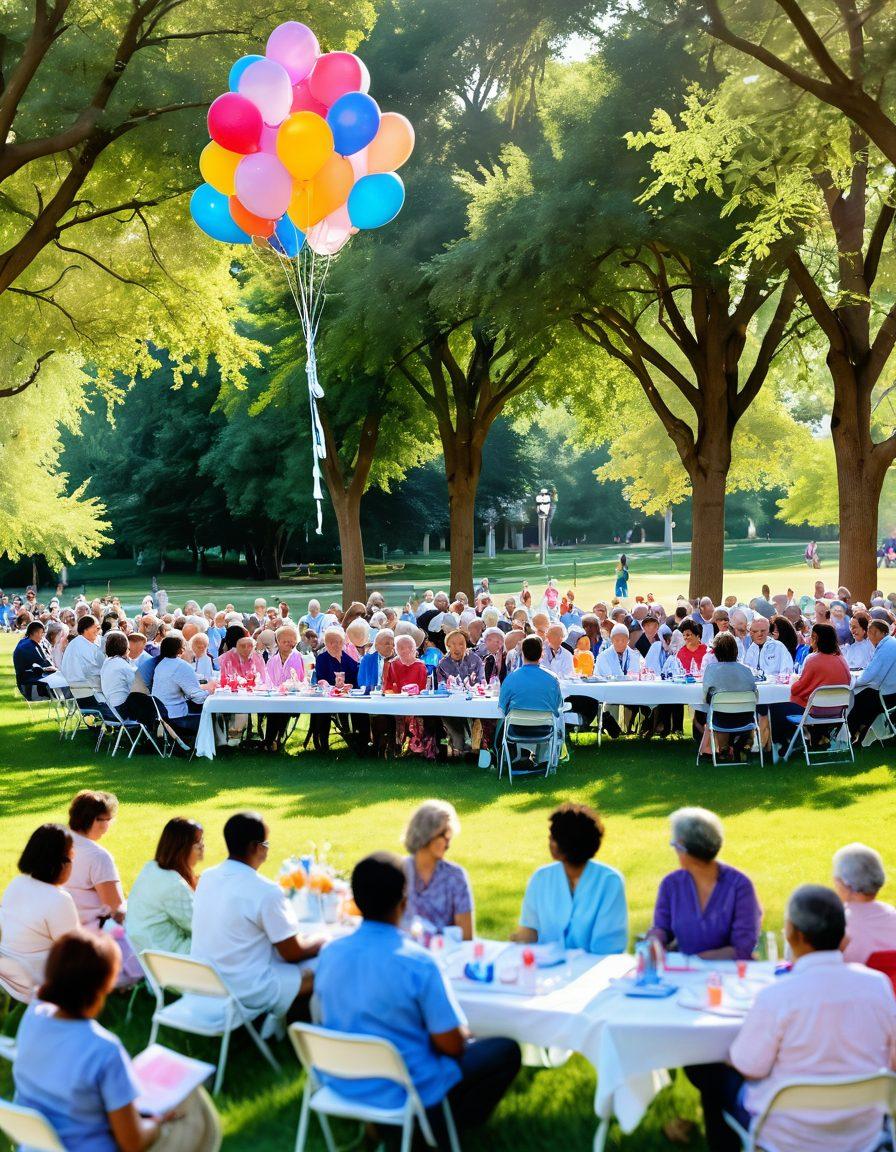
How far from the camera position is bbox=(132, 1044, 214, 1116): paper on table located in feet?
14.5

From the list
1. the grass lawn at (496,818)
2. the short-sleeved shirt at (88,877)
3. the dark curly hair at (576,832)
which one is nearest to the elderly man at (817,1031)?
the grass lawn at (496,818)

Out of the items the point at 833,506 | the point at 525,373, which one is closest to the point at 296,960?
the point at 525,373

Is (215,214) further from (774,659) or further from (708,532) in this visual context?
(708,532)

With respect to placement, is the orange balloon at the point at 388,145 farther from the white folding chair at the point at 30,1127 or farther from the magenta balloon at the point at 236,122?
the white folding chair at the point at 30,1127

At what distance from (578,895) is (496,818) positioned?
18.8 feet

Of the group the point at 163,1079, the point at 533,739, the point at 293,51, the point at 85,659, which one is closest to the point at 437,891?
the point at 163,1079

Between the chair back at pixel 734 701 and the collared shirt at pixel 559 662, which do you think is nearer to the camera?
the chair back at pixel 734 701

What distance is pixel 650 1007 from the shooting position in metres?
4.99

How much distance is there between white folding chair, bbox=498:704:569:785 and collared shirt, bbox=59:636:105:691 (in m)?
6.15

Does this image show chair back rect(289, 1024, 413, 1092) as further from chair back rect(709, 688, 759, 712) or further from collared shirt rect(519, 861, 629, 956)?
chair back rect(709, 688, 759, 712)

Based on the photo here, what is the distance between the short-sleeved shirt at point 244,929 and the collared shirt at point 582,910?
4.00ft

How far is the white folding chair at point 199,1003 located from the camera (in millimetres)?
5582

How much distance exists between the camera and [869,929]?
525 centimetres

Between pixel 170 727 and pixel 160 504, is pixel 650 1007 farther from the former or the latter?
pixel 160 504
